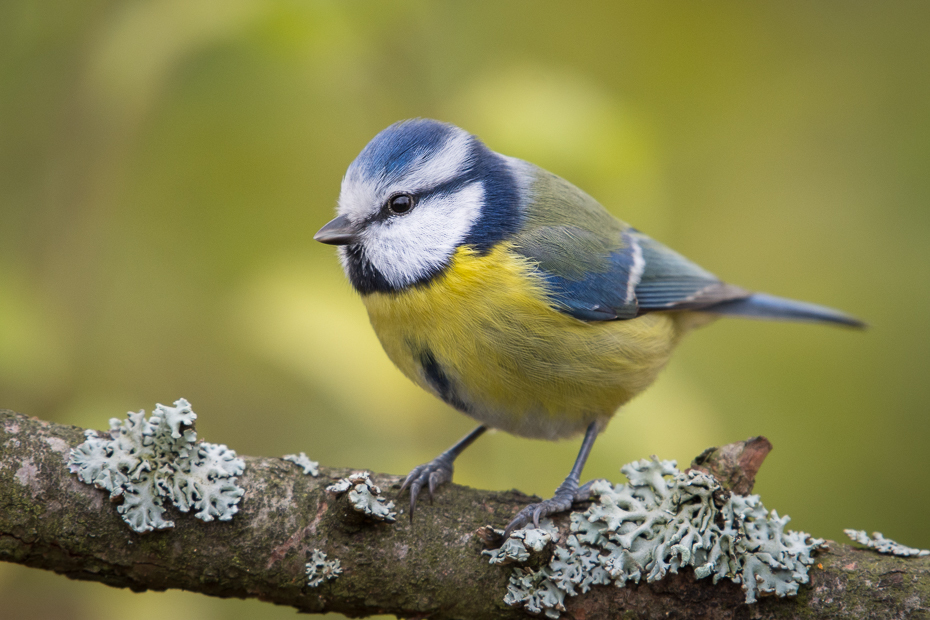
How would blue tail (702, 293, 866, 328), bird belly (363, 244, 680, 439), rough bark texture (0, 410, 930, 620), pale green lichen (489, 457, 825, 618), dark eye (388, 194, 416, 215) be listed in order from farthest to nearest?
blue tail (702, 293, 866, 328)
dark eye (388, 194, 416, 215)
bird belly (363, 244, 680, 439)
pale green lichen (489, 457, 825, 618)
rough bark texture (0, 410, 930, 620)

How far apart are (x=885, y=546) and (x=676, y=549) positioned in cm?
43

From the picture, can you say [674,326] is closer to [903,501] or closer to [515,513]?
[515,513]

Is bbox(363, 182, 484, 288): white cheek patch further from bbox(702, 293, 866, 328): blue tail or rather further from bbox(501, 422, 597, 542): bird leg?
bbox(702, 293, 866, 328): blue tail

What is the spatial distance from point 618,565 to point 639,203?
86 cm

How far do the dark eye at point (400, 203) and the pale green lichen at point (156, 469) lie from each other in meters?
0.71

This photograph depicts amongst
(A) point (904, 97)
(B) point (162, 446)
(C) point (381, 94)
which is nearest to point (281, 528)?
(B) point (162, 446)

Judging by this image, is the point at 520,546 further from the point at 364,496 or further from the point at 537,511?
the point at 364,496

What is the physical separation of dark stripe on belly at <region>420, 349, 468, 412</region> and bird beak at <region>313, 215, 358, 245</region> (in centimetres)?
32

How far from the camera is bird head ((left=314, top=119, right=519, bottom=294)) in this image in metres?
1.74

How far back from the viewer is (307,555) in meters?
1.33

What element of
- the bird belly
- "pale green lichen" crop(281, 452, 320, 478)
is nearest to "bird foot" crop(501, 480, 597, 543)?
the bird belly

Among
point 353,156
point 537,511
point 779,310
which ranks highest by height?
point 353,156

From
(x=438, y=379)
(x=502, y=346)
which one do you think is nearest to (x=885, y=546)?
(x=502, y=346)

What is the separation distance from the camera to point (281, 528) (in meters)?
1.34
